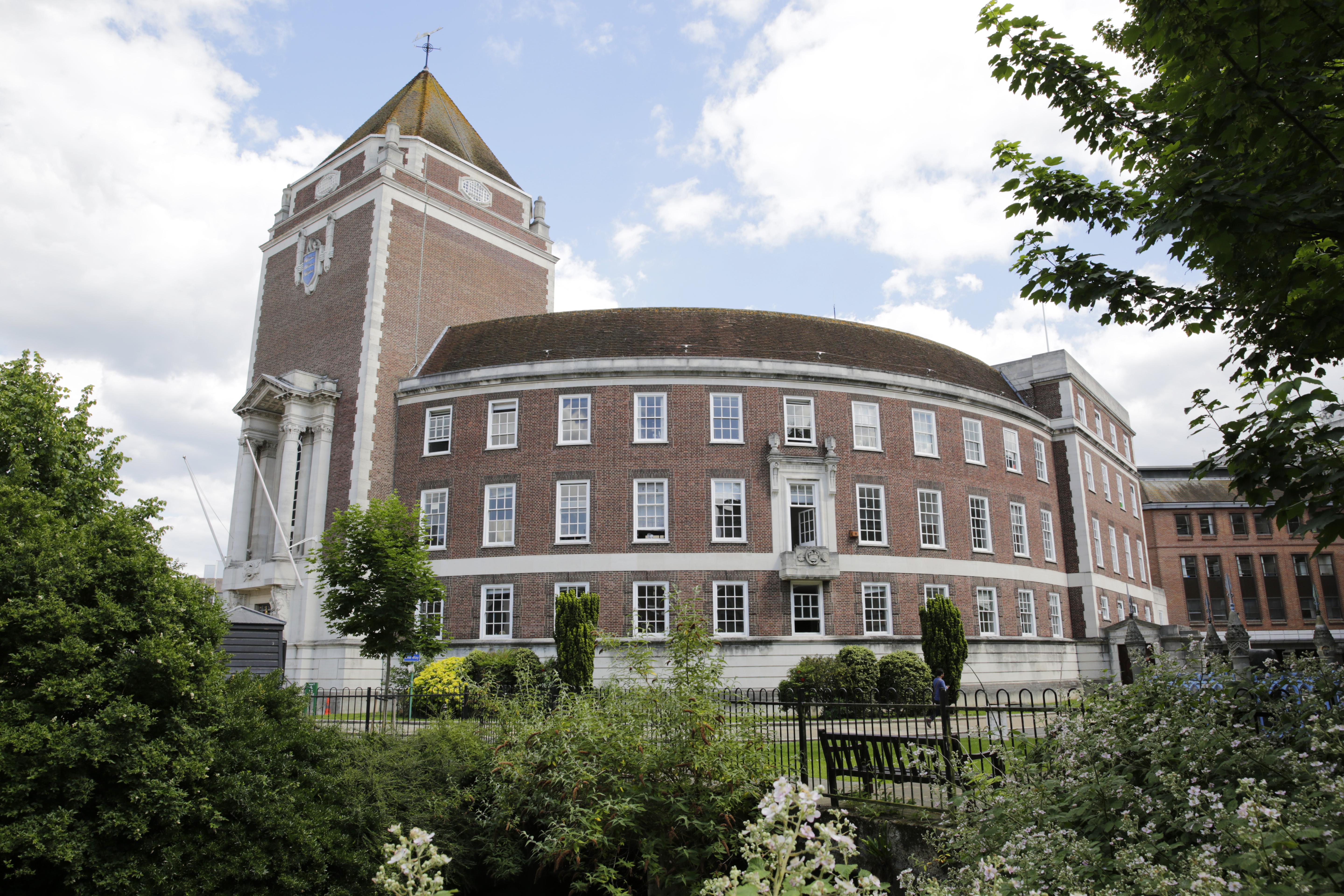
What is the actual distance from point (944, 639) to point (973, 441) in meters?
10.9

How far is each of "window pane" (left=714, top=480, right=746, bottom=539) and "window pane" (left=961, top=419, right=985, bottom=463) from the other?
400 inches

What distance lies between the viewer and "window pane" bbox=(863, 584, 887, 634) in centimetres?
2988

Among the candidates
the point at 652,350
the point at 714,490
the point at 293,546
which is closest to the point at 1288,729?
→ the point at 714,490

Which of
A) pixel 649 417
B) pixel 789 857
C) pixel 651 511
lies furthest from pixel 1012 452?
pixel 789 857

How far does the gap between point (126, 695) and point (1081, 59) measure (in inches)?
418

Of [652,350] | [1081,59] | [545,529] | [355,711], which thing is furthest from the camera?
[652,350]

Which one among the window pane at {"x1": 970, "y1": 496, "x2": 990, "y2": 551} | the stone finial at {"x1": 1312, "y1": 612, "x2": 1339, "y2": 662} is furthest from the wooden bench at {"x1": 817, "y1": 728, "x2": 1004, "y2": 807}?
the window pane at {"x1": 970, "y1": 496, "x2": 990, "y2": 551}

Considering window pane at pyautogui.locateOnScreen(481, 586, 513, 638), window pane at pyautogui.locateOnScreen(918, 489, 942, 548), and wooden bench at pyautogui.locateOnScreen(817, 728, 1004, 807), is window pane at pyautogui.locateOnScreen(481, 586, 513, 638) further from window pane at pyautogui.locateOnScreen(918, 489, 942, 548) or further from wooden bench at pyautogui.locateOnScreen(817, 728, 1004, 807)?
wooden bench at pyautogui.locateOnScreen(817, 728, 1004, 807)

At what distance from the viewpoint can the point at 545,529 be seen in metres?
29.7

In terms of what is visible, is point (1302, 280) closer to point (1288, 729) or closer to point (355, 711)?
point (1288, 729)

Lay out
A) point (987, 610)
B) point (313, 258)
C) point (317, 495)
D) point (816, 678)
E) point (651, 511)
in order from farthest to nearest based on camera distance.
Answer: point (313, 258) → point (317, 495) → point (987, 610) → point (651, 511) → point (816, 678)

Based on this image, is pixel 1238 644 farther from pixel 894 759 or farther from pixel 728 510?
pixel 728 510

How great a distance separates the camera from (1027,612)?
112 feet

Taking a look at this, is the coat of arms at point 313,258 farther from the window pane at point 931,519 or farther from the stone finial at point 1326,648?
the stone finial at point 1326,648
